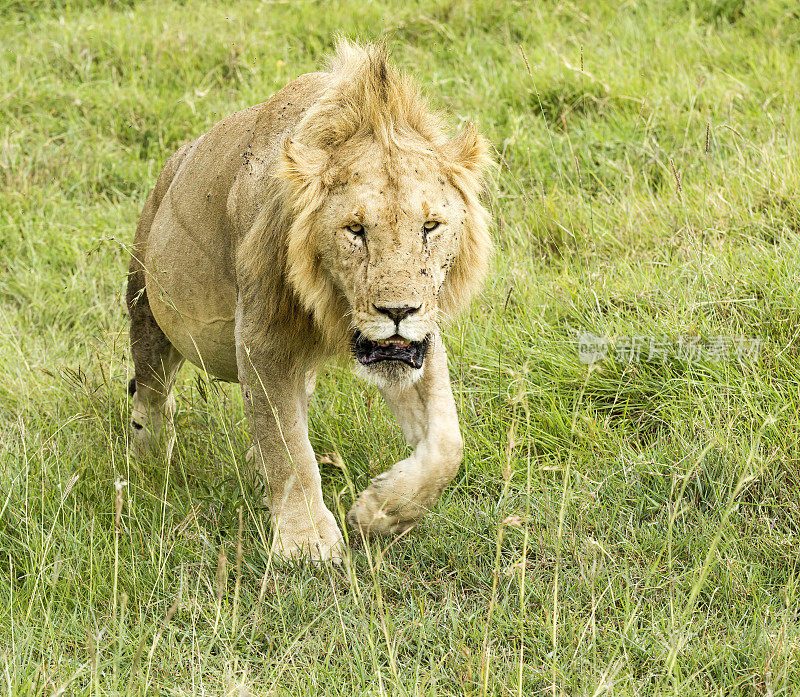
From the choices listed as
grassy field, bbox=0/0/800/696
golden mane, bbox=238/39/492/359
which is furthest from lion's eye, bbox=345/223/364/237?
grassy field, bbox=0/0/800/696

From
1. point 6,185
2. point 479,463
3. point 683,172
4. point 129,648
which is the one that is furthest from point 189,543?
point 6,185

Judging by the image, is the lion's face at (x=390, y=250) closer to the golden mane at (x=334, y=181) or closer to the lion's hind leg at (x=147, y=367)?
the golden mane at (x=334, y=181)

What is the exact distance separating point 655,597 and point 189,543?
1.52m

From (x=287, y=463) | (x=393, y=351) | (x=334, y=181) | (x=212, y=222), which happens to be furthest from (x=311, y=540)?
(x=212, y=222)

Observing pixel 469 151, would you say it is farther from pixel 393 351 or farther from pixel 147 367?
pixel 147 367

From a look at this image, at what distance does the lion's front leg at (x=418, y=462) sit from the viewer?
3000 millimetres

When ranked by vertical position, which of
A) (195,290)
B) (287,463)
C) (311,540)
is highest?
(195,290)

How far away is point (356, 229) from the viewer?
2.83m

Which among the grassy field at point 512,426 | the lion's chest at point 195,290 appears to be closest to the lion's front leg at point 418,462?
the grassy field at point 512,426

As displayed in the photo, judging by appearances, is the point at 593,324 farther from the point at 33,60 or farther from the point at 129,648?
the point at 33,60

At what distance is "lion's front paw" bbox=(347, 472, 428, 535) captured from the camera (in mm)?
2994

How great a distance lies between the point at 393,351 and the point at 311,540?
716 millimetres

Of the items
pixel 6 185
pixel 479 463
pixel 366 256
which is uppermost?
pixel 366 256

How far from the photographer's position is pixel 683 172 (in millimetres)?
5086
